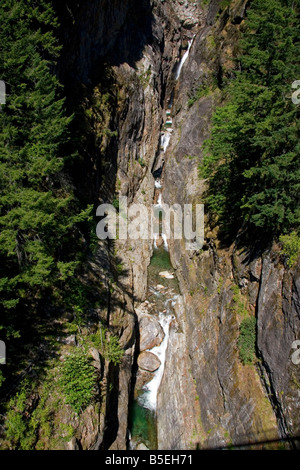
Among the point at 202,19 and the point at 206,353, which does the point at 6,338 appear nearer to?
the point at 206,353

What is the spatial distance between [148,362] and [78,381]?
9.17 m

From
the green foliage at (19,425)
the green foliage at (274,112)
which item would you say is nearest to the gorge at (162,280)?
the green foliage at (19,425)

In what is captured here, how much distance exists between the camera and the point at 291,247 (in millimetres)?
10398

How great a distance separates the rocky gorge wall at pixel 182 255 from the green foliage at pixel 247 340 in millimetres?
511

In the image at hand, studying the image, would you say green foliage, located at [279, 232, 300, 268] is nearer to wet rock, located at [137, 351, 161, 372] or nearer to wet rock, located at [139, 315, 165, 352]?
wet rock, located at [139, 315, 165, 352]

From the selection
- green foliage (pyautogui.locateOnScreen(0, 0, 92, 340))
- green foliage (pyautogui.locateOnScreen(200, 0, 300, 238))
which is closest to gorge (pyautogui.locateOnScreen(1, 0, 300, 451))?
green foliage (pyautogui.locateOnScreen(200, 0, 300, 238))

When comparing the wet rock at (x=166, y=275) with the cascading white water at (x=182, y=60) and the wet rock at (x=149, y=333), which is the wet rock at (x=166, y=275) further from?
the cascading white water at (x=182, y=60)

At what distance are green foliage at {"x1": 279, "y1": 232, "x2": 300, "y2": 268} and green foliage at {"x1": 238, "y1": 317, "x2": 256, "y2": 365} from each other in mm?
4032

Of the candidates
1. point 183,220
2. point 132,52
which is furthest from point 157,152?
point 183,220

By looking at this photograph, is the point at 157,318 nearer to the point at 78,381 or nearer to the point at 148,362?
the point at 148,362

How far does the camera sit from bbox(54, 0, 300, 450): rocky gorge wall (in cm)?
1101

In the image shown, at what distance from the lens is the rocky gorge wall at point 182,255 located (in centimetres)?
1101

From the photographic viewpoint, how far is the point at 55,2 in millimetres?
15562

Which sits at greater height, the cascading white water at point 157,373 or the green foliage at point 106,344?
the green foliage at point 106,344
